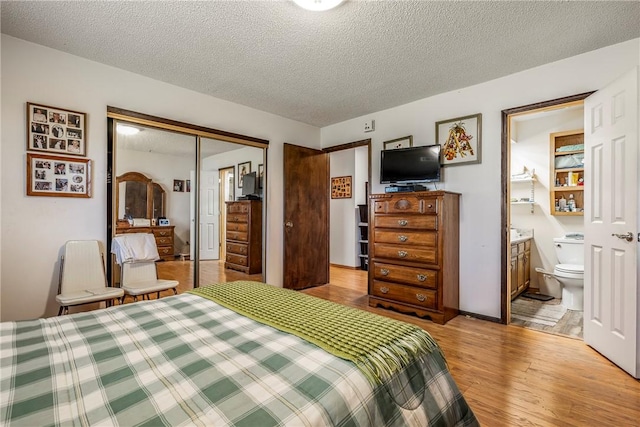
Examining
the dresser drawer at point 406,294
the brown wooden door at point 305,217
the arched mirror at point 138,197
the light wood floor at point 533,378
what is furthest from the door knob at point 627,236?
the arched mirror at point 138,197

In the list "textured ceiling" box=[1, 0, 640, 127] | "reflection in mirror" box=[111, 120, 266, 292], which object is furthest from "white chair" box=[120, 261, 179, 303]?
"textured ceiling" box=[1, 0, 640, 127]

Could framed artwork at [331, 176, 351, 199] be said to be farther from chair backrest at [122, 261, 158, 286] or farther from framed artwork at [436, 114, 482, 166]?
chair backrest at [122, 261, 158, 286]

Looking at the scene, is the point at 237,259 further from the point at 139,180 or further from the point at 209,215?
the point at 139,180

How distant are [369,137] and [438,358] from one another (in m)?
3.43

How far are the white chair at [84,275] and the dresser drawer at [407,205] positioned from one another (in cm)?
269

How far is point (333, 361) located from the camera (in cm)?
96

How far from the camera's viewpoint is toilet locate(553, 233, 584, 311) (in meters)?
3.35

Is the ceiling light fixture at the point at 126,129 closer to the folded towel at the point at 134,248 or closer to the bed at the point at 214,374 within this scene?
the folded towel at the point at 134,248

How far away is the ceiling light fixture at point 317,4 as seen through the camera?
1.92 m

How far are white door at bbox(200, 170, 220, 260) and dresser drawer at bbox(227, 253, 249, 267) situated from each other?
20 cm

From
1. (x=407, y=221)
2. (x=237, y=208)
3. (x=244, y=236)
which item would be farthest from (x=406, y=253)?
(x=237, y=208)

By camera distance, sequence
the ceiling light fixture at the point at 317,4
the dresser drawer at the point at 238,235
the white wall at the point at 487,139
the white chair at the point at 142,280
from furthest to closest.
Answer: the dresser drawer at the point at 238,235 < the white chair at the point at 142,280 < the white wall at the point at 487,139 < the ceiling light fixture at the point at 317,4

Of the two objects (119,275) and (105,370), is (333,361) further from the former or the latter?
(119,275)

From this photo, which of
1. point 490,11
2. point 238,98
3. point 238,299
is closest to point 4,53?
point 238,98
